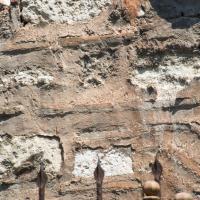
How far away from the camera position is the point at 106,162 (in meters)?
3.10

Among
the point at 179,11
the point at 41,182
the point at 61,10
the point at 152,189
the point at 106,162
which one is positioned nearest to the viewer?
the point at 152,189

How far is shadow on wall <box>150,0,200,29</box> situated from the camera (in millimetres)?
3205

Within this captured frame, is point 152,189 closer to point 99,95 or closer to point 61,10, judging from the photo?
point 99,95

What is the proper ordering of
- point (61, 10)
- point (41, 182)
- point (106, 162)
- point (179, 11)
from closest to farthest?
point (41, 182) → point (106, 162) → point (179, 11) → point (61, 10)

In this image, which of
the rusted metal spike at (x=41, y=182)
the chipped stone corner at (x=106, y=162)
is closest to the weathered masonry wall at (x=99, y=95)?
the chipped stone corner at (x=106, y=162)

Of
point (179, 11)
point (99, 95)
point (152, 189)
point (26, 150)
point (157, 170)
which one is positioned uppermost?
point (179, 11)

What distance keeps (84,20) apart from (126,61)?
0.26 metres

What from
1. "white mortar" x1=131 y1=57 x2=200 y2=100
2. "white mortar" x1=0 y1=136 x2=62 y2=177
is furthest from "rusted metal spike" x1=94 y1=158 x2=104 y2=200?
"white mortar" x1=131 y1=57 x2=200 y2=100

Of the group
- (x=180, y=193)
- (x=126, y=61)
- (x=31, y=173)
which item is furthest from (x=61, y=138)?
(x=180, y=193)

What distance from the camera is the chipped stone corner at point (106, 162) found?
10.1 ft

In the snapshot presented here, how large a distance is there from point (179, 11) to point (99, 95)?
0.47 metres

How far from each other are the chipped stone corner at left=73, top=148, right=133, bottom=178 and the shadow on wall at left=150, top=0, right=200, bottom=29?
556 mm

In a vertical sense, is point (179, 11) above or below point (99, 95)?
above

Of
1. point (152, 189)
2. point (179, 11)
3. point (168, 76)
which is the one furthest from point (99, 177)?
point (179, 11)
